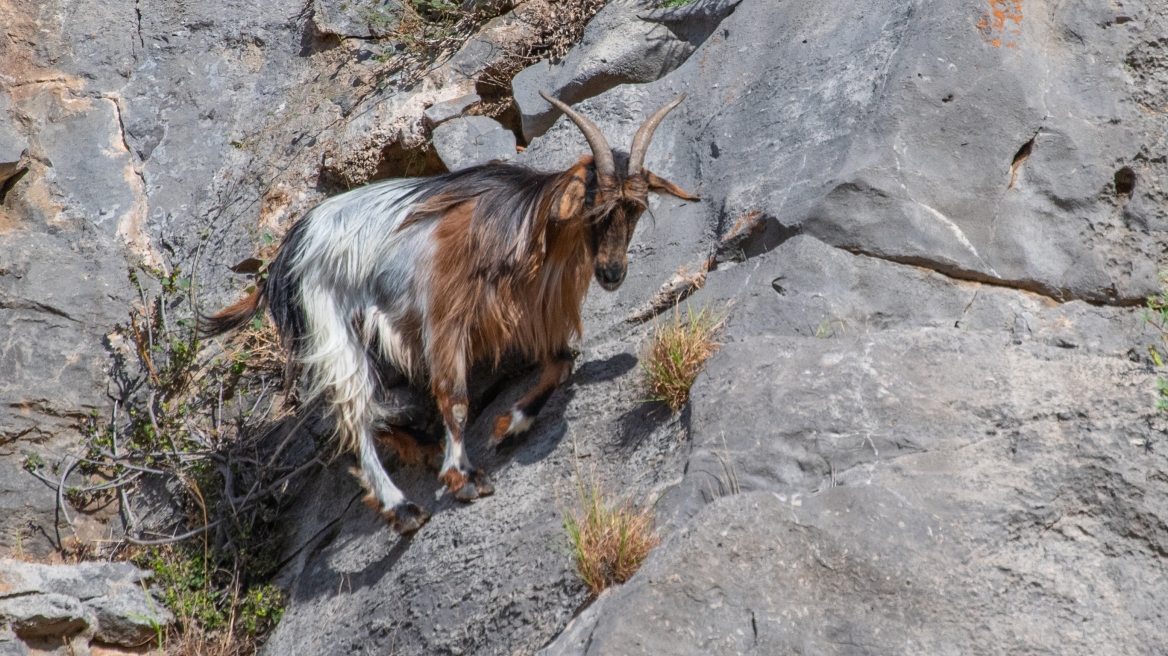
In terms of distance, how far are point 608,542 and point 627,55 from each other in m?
3.77

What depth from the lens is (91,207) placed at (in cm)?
698

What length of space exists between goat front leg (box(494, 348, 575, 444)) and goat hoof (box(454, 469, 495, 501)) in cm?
24

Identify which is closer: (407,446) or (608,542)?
(608,542)

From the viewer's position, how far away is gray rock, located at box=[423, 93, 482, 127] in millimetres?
6926

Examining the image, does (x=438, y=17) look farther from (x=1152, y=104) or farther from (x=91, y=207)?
(x=1152, y=104)

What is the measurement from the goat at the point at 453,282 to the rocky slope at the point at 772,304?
0.87 feet

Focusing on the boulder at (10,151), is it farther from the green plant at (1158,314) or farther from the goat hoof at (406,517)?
the green plant at (1158,314)

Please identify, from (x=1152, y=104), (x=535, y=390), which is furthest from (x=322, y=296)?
(x=1152, y=104)

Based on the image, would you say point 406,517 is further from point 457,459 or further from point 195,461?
point 195,461

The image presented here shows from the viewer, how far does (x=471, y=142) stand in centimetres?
676

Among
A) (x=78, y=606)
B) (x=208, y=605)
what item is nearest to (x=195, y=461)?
(x=208, y=605)

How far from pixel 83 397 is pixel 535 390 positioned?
2.90m

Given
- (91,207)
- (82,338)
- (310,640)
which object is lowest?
(310,640)

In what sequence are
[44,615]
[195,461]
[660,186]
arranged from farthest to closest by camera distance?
[195,461] < [44,615] < [660,186]
